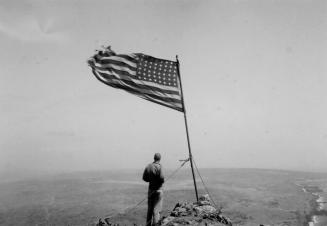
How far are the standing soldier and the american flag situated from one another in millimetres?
2531

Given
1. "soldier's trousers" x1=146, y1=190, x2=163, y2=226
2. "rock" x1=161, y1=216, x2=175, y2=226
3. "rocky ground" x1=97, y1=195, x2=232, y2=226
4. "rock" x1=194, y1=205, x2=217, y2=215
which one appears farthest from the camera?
"rock" x1=194, y1=205, x2=217, y2=215

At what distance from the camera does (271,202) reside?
73.2 m

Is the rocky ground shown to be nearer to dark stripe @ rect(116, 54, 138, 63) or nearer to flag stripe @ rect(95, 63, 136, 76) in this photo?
flag stripe @ rect(95, 63, 136, 76)

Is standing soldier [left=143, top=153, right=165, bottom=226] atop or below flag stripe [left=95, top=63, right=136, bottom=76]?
below

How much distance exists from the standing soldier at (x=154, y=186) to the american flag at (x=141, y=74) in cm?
253

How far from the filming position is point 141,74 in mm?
10094

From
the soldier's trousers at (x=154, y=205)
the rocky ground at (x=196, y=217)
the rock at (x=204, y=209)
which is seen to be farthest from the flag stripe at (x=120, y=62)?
the rock at (x=204, y=209)

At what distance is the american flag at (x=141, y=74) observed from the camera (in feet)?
32.4

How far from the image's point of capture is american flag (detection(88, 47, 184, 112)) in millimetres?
9891

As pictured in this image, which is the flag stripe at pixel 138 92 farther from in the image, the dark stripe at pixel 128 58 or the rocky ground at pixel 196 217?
the rocky ground at pixel 196 217

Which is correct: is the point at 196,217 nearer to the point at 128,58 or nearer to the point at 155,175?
the point at 155,175

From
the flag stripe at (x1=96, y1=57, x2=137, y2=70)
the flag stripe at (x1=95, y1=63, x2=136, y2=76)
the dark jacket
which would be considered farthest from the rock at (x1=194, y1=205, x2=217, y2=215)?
the flag stripe at (x1=96, y1=57, x2=137, y2=70)

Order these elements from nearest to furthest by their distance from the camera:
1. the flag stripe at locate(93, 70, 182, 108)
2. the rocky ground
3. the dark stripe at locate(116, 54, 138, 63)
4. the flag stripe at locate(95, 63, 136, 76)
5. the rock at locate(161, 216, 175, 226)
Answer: the rocky ground, the rock at locate(161, 216, 175, 226), the flag stripe at locate(93, 70, 182, 108), the flag stripe at locate(95, 63, 136, 76), the dark stripe at locate(116, 54, 138, 63)

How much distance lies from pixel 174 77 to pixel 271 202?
7426 centimetres
